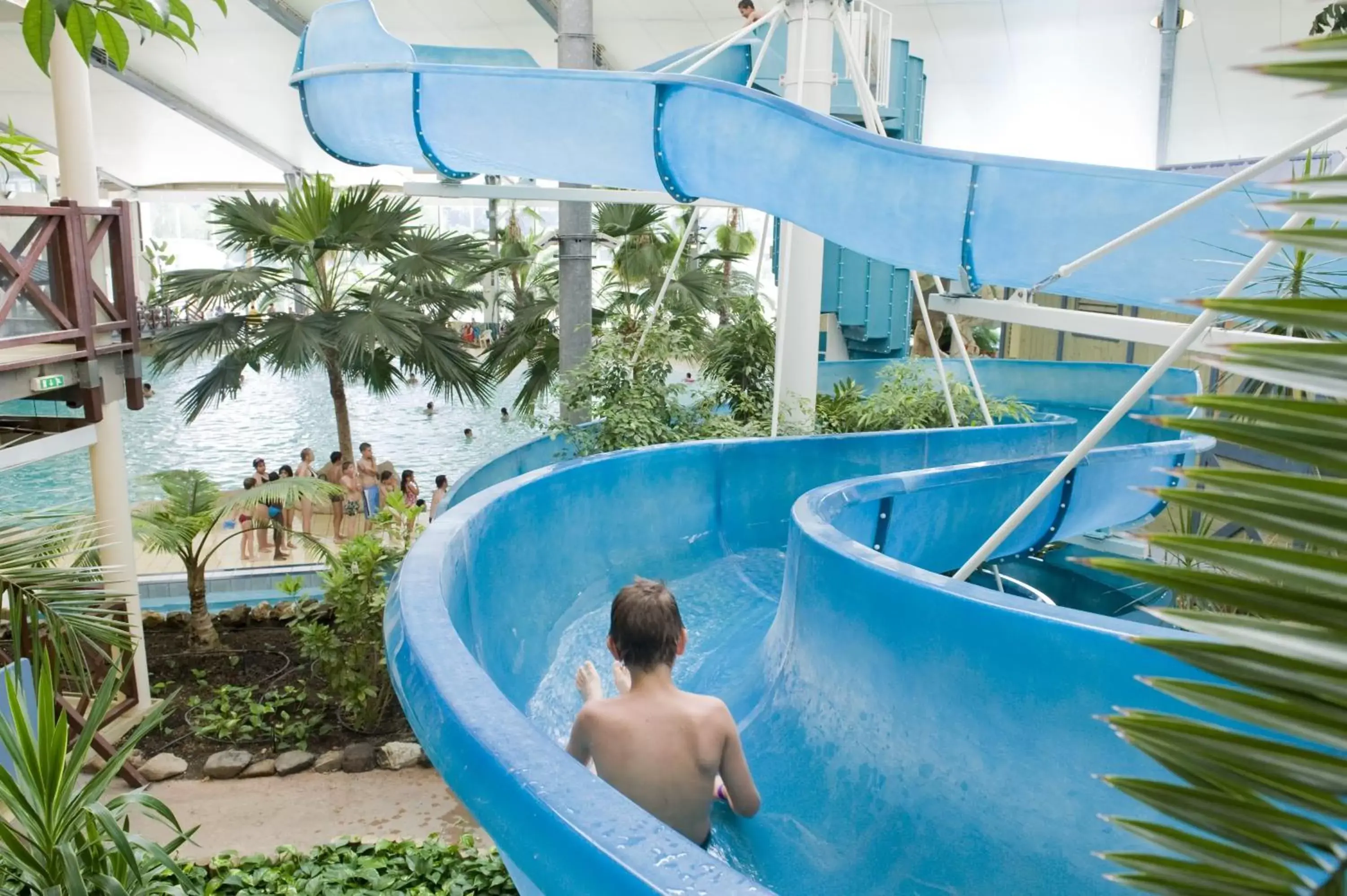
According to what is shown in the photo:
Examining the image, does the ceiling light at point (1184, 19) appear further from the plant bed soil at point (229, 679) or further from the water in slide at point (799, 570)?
the plant bed soil at point (229, 679)

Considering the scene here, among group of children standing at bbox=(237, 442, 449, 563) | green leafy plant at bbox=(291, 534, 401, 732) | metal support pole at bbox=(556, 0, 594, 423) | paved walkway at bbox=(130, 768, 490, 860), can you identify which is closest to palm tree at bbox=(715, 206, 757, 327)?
metal support pole at bbox=(556, 0, 594, 423)

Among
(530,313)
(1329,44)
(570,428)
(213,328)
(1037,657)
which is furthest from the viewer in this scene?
(530,313)

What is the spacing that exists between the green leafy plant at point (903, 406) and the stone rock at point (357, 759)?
12.2ft

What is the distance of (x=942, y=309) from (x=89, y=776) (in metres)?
6.35

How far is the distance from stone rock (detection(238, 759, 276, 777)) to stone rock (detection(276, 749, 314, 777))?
0.03 m

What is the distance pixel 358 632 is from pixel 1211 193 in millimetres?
6118

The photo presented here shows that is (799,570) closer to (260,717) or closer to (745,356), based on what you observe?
(745,356)

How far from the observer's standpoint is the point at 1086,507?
521 centimetres

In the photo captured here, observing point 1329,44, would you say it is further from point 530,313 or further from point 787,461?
point 530,313

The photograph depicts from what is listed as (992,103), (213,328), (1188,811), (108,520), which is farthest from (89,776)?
(992,103)

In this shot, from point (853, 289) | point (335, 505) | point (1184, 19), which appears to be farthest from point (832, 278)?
point (1184, 19)

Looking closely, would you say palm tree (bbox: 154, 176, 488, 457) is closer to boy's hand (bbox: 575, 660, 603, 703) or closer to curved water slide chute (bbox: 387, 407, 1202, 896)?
curved water slide chute (bbox: 387, 407, 1202, 896)

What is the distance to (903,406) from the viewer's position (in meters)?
7.22

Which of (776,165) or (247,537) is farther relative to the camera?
(247,537)
